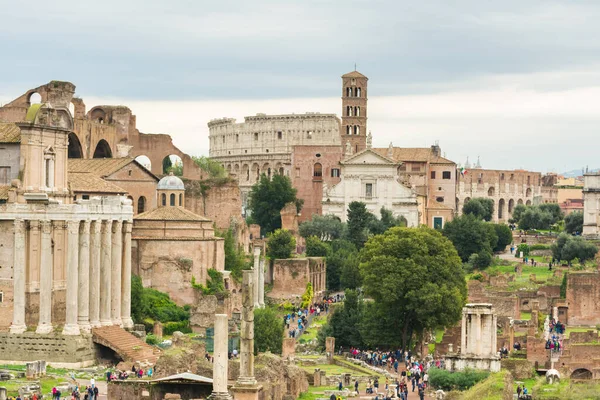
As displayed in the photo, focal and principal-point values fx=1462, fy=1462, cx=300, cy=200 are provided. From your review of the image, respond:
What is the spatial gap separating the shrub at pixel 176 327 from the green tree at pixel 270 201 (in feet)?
122

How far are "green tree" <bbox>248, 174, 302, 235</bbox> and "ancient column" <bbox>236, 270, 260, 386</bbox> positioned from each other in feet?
209

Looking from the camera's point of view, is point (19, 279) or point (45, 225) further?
point (45, 225)

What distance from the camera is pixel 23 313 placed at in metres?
53.7

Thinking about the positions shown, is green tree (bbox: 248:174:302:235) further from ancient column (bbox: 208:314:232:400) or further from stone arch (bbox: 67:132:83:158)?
ancient column (bbox: 208:314:232:400)

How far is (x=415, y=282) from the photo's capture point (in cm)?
6209

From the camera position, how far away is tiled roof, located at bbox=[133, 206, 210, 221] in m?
66.6

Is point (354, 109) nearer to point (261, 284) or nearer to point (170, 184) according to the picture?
point (170, 184)

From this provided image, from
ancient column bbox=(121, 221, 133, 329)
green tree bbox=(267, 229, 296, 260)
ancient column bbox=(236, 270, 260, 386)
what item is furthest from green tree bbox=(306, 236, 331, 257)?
ancient column bbox=(236, 270, 260, 386)

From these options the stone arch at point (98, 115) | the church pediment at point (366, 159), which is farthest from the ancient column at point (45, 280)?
the church pediment at point (366, 159)

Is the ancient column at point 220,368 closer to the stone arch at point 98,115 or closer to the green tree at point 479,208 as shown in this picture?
the stone arch at point 98,115

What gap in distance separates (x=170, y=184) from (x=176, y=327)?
1317 centimetres

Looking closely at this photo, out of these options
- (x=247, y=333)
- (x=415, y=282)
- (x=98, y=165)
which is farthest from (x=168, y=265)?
(x=247, y=333)

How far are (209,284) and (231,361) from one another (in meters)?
22.2

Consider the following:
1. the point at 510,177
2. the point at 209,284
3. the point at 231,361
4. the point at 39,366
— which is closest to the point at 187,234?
the point at 209,284
